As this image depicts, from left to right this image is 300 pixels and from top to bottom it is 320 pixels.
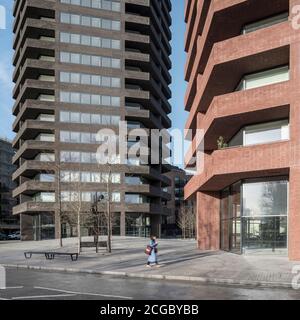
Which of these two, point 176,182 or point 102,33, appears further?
point 176,182

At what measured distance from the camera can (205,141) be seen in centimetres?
3052

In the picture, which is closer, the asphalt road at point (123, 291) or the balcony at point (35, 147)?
the asphalt road at point (123, 291)

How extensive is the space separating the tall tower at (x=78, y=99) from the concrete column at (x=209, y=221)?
3332 cm

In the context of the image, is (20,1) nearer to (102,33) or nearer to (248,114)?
(102,33)

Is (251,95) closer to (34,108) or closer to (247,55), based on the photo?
(247,55)

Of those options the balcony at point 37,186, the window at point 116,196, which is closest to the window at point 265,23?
the window at point 116,196

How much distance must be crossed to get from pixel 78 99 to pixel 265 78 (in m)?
46.0

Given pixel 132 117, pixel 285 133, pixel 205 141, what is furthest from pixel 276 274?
pixel 132 117

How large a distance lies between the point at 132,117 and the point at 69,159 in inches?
504

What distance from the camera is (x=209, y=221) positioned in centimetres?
3112

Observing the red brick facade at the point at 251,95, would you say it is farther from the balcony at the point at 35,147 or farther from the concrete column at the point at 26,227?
the concrete column at the point at 26,227

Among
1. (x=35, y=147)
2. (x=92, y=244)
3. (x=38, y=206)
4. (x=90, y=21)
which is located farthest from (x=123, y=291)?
(x=90, y=21)

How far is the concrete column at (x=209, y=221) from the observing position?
101ft

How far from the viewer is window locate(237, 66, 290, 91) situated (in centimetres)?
2359
